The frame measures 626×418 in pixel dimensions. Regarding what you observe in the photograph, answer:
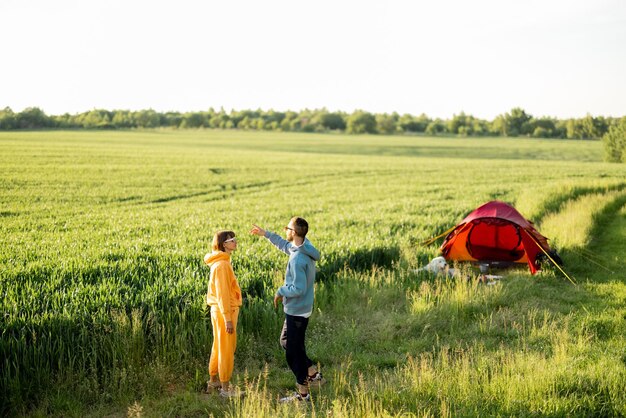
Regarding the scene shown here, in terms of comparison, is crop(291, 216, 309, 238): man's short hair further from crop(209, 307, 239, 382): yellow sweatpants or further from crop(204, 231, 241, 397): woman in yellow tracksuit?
crop(209, 307, 239, 382): yellow sweatpants

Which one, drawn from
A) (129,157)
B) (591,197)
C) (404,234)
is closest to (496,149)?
(129,157)

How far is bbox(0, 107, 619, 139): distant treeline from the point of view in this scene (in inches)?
4443

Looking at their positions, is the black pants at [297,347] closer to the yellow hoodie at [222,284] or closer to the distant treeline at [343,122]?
the yellow hoodie at [222,284]

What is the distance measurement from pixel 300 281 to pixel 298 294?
0.49ft

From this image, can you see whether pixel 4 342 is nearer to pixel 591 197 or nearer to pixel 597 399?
pixel 597 399

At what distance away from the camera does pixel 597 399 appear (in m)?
5.80

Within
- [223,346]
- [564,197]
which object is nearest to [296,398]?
[223,346]

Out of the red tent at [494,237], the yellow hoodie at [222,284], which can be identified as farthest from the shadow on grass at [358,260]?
the yellow hoodie at [222,284]

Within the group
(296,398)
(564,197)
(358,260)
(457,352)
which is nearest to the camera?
(296,398)

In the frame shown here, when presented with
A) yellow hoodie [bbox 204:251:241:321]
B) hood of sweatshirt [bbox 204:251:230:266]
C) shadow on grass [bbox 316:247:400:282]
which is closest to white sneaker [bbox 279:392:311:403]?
yellow hoodie [bbox 204:251:241:321]

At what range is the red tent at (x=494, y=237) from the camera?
12828 millimetres

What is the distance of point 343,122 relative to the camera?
149 meters

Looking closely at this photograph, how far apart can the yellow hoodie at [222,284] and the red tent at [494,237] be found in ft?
27.2

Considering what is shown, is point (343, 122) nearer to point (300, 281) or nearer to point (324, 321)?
point (324, 321)
